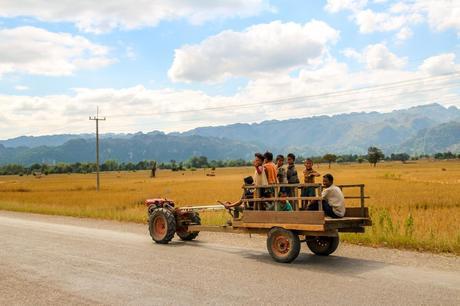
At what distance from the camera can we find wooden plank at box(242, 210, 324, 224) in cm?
918

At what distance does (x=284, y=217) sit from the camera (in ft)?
31.7

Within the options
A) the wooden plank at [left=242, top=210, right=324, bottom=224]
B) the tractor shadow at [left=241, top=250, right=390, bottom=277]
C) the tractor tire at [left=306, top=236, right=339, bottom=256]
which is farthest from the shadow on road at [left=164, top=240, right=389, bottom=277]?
the wooden plank at [left=242, top=210, right=324, bottom=224]

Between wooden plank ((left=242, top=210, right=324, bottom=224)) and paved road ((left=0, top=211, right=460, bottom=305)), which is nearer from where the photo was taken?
paved road ((left=0, top=211, right=460, bottom=305))

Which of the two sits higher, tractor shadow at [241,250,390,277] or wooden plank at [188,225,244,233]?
wooden plank at [188,225,244,233]

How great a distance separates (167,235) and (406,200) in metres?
→ 19.3

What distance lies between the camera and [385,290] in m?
7.28

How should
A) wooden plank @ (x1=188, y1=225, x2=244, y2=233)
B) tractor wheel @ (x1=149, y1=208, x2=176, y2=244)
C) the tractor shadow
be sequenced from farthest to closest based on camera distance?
tractor wheel @ (x1=149, y1=208, x2=176, y2=244), wooden plank @ (x1=188, y1=225, x2=244, y2=233), the tractor shadow

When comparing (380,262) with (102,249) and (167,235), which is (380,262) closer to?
(167,235)

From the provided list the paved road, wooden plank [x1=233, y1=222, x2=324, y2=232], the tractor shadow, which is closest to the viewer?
the paved road

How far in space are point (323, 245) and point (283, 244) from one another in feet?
4.40

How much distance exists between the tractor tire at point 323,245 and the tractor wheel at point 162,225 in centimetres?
379

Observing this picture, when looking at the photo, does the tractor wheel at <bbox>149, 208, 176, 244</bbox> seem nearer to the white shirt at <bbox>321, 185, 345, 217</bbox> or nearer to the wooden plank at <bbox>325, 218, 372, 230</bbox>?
the white shirt at <bbox>321, 185, 345, 217</bbox>

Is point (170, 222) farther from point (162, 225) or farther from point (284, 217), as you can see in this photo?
point (284, 217)

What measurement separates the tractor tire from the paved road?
201mm
